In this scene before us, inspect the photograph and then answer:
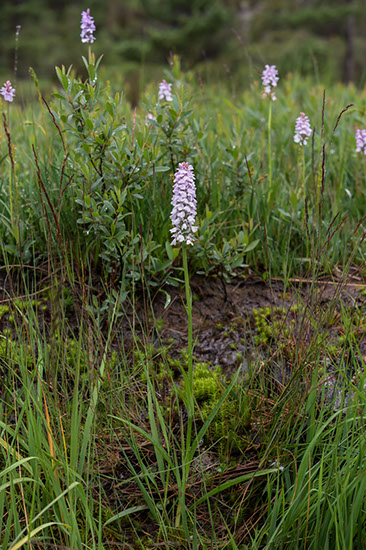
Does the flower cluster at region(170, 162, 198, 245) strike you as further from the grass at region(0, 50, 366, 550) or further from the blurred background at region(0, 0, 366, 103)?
the blurred background at region(0, 0, 366, 103)

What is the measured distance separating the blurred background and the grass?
12078mm

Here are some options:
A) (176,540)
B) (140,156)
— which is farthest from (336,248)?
(176,540)

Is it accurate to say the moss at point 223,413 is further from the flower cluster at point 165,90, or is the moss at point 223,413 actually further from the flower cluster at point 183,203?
the flower cluster at point 165,90

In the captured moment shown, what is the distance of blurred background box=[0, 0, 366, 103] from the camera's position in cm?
1470

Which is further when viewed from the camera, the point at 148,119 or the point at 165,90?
the point at 165,90

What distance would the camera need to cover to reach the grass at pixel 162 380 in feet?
4.39

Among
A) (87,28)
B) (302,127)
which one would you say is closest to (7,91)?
(87,28)

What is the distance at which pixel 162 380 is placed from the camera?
175 centimetres

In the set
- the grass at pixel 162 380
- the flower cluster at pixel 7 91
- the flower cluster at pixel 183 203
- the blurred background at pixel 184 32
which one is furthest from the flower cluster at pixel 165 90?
the blurred background at pixel 184 32

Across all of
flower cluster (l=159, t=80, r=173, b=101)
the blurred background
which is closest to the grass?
flower cluster (l=159, t=80, r=173, b=101)

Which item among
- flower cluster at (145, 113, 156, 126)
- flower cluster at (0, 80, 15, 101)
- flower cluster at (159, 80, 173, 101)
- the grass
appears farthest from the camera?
flower cluster at (159, 80, 173, 101)

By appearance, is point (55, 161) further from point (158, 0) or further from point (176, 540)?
point (158, 0)

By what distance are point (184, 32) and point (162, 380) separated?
53.0 ft

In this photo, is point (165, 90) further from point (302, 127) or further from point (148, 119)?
point (302, 127)
